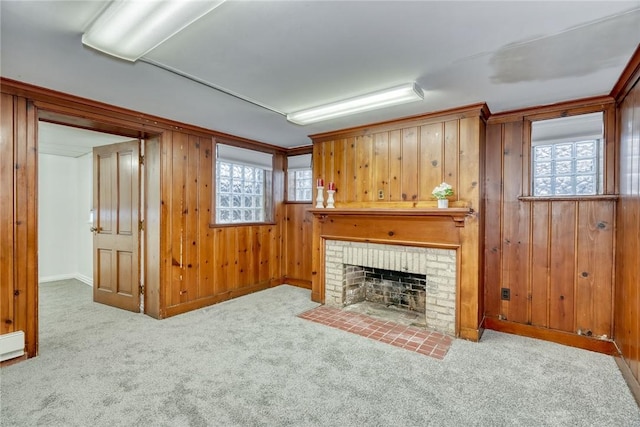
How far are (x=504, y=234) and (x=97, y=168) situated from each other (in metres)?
5.15

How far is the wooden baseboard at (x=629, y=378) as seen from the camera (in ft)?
6.78

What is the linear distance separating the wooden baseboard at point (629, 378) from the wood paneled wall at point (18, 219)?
457 centimetres

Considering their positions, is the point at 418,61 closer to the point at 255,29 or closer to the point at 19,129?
the point at 255,29

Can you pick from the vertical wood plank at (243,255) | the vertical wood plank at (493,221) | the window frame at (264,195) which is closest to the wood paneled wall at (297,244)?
the window frame at (264,195)

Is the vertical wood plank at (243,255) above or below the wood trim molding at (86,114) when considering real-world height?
below

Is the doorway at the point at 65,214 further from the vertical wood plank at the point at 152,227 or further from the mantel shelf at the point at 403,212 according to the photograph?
the mantel shelf at the point at 403,212

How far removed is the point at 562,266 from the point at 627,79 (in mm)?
1663

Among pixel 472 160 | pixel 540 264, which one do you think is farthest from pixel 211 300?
pixel 540 264

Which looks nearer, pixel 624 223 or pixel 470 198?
pixel 624 223

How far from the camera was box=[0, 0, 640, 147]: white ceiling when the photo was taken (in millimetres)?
1593

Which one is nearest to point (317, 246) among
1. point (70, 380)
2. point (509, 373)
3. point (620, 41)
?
point (509, 373)

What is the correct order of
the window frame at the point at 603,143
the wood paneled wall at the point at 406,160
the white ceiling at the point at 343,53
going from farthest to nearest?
1. the wood paneled wall at the point at 406,160
2. the window frame at the point at 603,143
3. the white ceiling at the point at 343,53

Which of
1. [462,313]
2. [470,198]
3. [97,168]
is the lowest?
[462,313]

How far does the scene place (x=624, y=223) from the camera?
2510 mm
